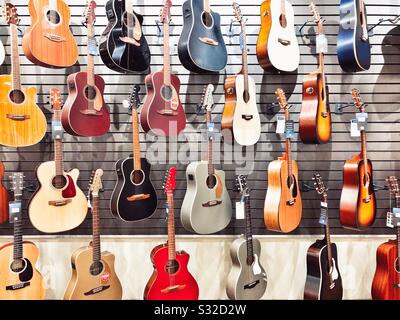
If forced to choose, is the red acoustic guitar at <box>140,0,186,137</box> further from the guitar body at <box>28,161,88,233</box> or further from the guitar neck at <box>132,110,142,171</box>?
the guitar body at <box>28,161,88,233</box>

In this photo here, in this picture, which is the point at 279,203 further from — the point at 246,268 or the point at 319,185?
the point at 246,268

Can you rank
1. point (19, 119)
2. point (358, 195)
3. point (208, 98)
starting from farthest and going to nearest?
point (208, 98) → point (358, 195) → point (19, 119)

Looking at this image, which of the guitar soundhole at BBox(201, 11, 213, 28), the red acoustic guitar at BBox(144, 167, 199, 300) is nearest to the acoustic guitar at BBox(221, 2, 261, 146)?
the guitar soundhole at BBox(201, 11, 213, 28)

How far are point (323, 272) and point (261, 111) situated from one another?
1419 mm

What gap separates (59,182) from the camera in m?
2.70

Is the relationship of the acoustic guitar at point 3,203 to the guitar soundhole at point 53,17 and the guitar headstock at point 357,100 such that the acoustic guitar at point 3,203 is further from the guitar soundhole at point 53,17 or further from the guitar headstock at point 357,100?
the guitar headstock at point 357,100

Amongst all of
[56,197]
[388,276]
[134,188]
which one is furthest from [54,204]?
[388,276]

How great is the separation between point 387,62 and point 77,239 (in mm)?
3141

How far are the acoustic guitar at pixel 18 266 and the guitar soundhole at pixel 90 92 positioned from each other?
751mm

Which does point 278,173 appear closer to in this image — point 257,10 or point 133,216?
point 133,216

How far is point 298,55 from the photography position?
3.00 metres

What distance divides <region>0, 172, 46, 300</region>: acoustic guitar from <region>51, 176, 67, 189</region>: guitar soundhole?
0.73 ft
